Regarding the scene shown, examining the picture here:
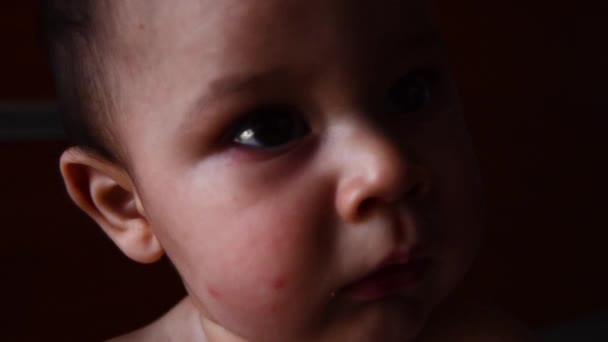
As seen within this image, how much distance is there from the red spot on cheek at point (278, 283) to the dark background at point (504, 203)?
523 mm

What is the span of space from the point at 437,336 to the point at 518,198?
57 cm

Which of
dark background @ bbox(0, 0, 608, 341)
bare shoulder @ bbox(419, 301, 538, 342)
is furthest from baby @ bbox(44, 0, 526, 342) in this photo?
dark background @ bbox(0, 0, 608, 341)

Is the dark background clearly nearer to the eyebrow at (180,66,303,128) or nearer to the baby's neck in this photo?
the baby's neck

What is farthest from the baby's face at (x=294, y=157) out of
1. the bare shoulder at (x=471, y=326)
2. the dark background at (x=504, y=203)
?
the dark background at (x=504, y=203)

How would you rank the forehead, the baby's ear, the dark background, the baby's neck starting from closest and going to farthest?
the forehead → the baby's ear → the baby's neck → the dark background

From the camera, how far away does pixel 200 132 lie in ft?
1.44

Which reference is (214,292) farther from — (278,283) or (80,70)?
(80,70)

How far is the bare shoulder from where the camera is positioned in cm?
60

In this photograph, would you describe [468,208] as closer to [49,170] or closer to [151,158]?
[151,158]

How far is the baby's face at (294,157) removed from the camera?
0.42 metres

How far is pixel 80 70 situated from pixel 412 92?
0.24 m

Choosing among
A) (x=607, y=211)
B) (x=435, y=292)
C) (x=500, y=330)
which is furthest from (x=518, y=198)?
(x=435, y=292)

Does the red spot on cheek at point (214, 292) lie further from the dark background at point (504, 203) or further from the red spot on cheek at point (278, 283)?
the dark background at point (504, 203)

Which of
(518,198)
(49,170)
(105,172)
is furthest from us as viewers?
(518,198)
